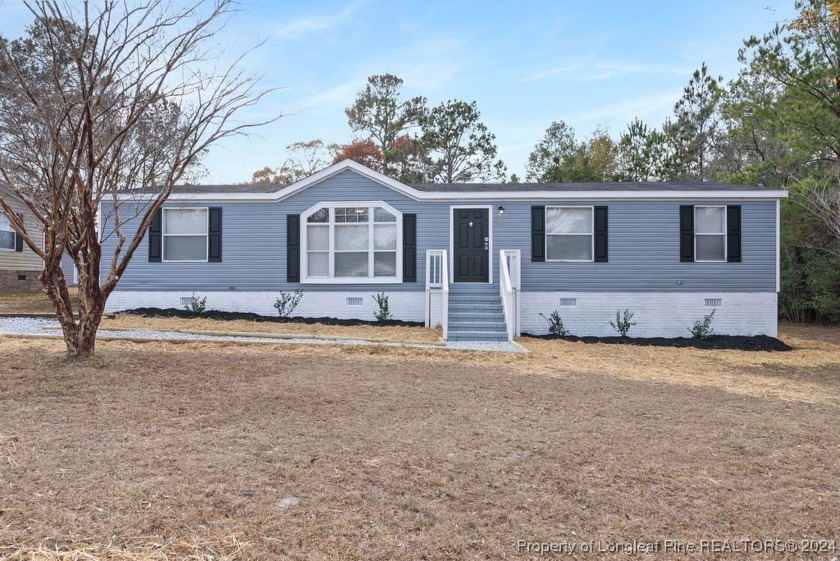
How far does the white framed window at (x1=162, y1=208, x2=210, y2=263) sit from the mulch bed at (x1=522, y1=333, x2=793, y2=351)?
7.31 meters

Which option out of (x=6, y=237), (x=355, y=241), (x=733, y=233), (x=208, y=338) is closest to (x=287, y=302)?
(x=355, y=241)

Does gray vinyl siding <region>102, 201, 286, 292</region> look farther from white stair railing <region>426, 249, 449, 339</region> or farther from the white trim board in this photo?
white stair railing <region>426, 249, 449, 339</region>

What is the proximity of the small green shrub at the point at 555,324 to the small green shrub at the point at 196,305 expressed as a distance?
287 inches

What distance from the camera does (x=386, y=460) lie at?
3.40m

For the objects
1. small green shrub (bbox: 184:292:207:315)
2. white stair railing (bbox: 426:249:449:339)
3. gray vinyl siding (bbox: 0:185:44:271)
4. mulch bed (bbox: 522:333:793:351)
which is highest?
gray vinyl siding (bbox: 0:185:44:271)

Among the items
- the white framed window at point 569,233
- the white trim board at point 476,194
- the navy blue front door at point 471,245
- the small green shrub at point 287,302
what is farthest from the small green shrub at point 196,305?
the white framed window at point 569,233

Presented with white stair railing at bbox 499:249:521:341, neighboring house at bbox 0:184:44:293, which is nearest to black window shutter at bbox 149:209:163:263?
white stair railing at bbox 499:249:521:341

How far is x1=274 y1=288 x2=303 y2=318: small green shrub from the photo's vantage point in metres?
11.7

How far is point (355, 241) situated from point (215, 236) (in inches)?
121

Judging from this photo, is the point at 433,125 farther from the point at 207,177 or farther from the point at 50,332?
the point at 50,332

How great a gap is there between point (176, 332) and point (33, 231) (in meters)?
13.7

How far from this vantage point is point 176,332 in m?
9.02

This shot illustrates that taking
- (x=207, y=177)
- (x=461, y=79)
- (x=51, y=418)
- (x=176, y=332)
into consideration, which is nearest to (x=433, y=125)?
(x=461, y=79)

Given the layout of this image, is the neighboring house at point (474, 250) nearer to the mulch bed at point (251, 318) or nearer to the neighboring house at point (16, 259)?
the mulch bed at point (251, 318)
